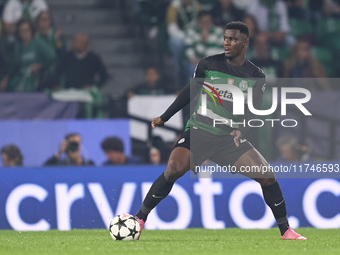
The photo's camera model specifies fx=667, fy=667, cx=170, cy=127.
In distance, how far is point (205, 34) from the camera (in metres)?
11.4

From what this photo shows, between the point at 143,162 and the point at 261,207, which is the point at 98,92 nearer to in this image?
the point at 143,162

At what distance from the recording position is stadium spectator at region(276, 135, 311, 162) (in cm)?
898

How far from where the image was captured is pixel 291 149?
9.05 meters

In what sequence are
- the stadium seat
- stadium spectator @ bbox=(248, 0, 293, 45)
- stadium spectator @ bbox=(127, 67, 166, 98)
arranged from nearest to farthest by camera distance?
stadium spectator @ bbox=(127, 67, 166, 98) < stadium spectator @ bbox=(248, 0, 293, 45) < the stadium seat

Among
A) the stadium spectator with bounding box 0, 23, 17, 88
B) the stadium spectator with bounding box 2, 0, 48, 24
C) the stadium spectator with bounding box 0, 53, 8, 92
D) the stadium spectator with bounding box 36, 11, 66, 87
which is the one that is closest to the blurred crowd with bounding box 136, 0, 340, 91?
the stadium spectator with bounding box 36, 11, 66, 87

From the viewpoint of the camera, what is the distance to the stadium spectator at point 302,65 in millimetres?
11008

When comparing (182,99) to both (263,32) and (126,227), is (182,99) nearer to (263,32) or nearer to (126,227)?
(126,227)

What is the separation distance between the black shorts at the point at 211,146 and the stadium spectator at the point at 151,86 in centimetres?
454

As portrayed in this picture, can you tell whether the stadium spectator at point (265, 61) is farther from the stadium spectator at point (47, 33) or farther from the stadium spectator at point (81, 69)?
the stadium spectator at point (47, 33)

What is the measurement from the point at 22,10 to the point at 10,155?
3.63m

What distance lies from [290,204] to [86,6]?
22.7 feet

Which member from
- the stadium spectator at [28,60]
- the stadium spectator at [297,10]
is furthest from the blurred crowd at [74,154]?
the stadium spectator at [297,10]

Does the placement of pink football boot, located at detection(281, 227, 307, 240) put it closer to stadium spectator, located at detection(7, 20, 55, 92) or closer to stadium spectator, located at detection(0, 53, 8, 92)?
stadium spectator, located at detection(7, 20, 55, 92)

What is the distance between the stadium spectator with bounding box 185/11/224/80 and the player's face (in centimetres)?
536
